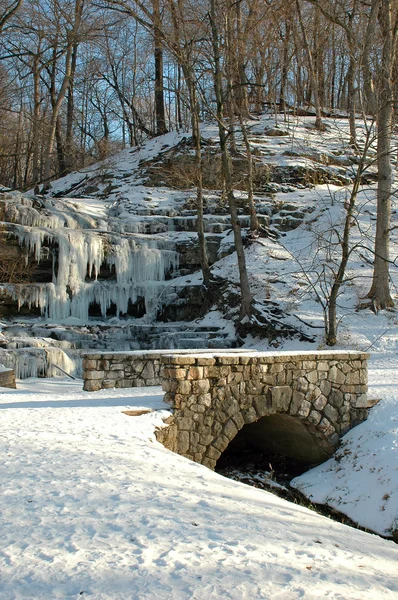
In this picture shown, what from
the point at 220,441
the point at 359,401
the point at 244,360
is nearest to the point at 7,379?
the point at 220,441

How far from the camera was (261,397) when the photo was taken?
22.9ft

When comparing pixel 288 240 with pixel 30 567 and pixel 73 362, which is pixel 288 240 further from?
pixel 30 567

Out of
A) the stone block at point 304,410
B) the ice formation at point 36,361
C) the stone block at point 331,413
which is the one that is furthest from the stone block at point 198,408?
the ice formation at point 36,361

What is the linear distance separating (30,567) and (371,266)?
13.1 metres

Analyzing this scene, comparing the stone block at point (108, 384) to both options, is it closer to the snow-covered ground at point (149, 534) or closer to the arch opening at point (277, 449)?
the arch opening at point (277, 449)

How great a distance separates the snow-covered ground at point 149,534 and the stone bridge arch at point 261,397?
1.31 meters

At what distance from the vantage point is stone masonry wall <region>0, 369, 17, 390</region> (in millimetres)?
8938

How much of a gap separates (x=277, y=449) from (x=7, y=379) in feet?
14.1

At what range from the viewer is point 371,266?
47.5ft

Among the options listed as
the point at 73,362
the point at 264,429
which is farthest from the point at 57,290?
the point at 264,429

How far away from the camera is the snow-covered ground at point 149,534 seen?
8.06 ft

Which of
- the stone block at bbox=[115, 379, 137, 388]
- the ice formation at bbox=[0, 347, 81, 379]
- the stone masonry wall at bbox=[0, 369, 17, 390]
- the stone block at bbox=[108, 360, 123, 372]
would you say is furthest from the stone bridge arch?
the ice formation at bbox=[0, 347, 81, 379]

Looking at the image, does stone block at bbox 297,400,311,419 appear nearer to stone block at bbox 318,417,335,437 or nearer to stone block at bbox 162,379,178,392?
stone block at bbox 318,417,335,437

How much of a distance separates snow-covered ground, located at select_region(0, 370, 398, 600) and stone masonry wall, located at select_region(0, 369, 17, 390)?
400cm
